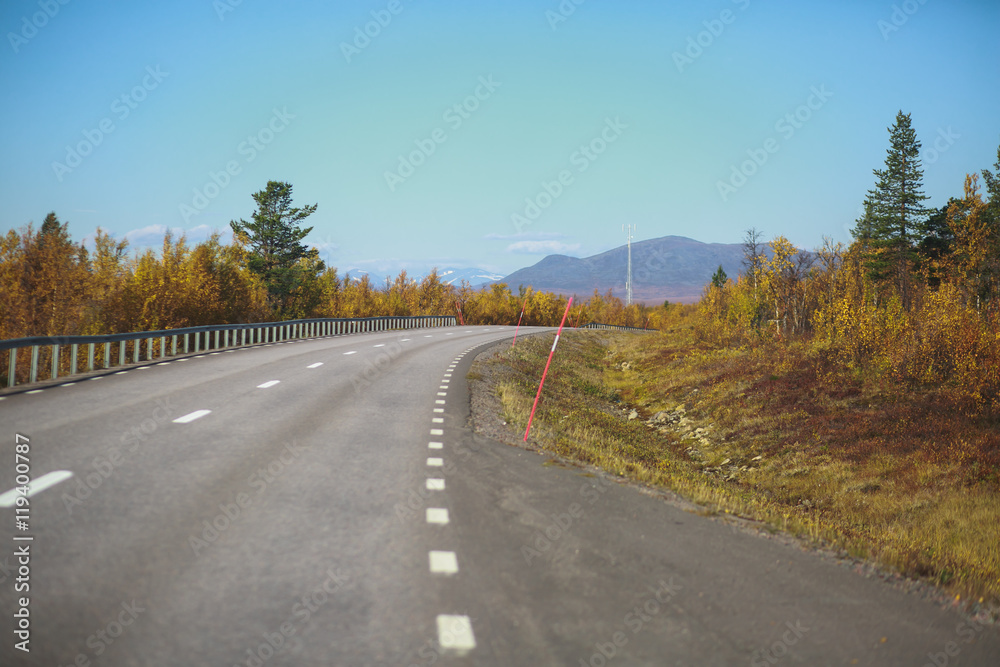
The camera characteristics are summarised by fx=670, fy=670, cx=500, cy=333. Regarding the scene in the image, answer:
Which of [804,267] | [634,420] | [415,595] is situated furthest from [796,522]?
[804,267]

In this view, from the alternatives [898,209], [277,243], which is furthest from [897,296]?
[277,243]

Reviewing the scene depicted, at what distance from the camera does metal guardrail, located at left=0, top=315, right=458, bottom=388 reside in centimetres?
1461

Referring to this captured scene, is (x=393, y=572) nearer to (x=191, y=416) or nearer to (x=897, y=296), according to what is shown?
(x=191, y=416)

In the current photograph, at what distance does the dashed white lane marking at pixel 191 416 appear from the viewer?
1020 centimetres

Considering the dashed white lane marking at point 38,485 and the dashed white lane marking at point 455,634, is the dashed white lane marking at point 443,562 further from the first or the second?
the dashed white lane marking at point 38,485

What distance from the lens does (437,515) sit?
249 inches

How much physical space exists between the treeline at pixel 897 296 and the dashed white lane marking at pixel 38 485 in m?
15.7

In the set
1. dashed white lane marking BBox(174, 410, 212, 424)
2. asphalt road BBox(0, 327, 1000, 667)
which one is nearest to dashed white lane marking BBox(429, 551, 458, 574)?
asphalt road BBox(0, 327, 1000, 667)

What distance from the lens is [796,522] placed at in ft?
25.2

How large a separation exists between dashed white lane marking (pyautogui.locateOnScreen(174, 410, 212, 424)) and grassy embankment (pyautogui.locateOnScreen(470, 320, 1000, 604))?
5.54 m

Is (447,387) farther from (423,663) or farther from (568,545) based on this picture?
(423,663)

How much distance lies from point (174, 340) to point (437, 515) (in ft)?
62.8

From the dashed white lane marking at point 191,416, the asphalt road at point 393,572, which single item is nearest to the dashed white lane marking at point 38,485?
the asphalt road at point 393,572

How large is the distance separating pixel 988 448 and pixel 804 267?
24140mm
